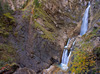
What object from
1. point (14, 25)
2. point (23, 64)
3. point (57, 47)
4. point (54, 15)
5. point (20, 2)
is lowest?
point (23, 64)

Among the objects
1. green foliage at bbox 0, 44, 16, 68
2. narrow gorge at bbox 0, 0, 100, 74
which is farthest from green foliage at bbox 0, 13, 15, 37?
green foliage at bbox 0, 44, 16, 68

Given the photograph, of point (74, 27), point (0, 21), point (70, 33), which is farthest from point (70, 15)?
point (0, 21)

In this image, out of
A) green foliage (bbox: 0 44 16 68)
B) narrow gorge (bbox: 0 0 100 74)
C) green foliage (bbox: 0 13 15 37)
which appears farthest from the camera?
green foliage (bbox: 0 13 15 37)

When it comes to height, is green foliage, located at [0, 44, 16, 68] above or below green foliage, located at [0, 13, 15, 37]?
below

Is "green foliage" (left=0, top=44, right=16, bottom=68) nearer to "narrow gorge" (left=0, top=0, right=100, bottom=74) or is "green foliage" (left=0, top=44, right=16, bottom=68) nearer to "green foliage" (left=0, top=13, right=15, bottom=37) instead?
"narrow gorge" (left=0, top=0, right=100, bottom=74)

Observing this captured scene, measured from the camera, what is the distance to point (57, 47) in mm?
12945

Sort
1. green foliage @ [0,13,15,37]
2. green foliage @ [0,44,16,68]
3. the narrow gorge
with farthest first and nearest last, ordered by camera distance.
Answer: green foliage @ [0,13,15,37], the narrow gorge, green foliage @ [0,44,16,68]

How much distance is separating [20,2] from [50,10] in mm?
6787

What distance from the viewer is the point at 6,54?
28.5 feet

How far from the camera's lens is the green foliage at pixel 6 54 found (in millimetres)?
7953

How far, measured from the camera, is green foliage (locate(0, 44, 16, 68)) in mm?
7953

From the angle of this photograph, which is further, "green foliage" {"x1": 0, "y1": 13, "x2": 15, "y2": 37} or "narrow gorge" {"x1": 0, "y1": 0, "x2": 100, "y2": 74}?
"green foliage" {"x1": 0, "y1": 13, "x2": 15, "y2": 37}

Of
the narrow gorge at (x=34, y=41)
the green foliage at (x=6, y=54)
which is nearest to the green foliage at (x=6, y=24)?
the narrow gorge at (x=34, y=41)

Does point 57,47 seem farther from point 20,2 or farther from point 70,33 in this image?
point 20,2
